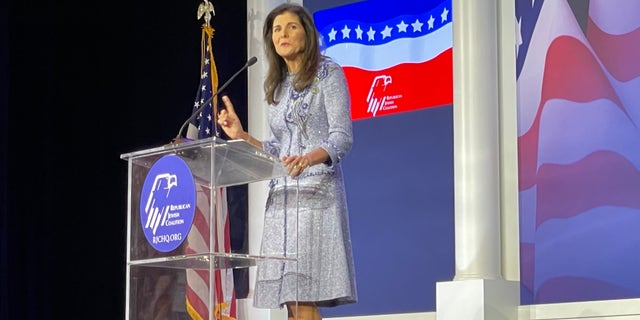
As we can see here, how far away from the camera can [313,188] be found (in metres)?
3.17

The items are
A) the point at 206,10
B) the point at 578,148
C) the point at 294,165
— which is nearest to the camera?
the point at 294,165

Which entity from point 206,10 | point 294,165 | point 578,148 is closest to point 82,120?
point 206,10

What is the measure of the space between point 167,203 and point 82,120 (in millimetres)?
3140

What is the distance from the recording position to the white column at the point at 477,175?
14.8ft

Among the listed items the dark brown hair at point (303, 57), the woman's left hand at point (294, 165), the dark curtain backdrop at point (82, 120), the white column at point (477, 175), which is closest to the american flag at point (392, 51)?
the white column at point (477, 175)

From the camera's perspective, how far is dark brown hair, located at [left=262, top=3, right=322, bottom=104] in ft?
10.6

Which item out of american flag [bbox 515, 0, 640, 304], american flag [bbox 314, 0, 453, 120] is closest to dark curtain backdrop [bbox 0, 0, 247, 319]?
american flag [bbox 314, 0, 453, 120]

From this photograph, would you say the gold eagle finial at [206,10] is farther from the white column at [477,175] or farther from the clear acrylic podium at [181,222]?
the clear acrylic podium at [181,222]

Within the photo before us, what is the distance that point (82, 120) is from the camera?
581cm

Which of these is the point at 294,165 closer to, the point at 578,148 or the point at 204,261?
the point at 204,261

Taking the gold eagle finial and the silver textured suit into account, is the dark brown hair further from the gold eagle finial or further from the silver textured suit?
the gold eagle finial

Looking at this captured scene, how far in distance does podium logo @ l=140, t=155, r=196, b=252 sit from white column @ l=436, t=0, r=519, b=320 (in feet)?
6.42

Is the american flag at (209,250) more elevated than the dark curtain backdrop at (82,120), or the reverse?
the dark curtain backdrop at (82,120)

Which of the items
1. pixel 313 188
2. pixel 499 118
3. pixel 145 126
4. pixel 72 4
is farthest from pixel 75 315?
pixel 313 188
